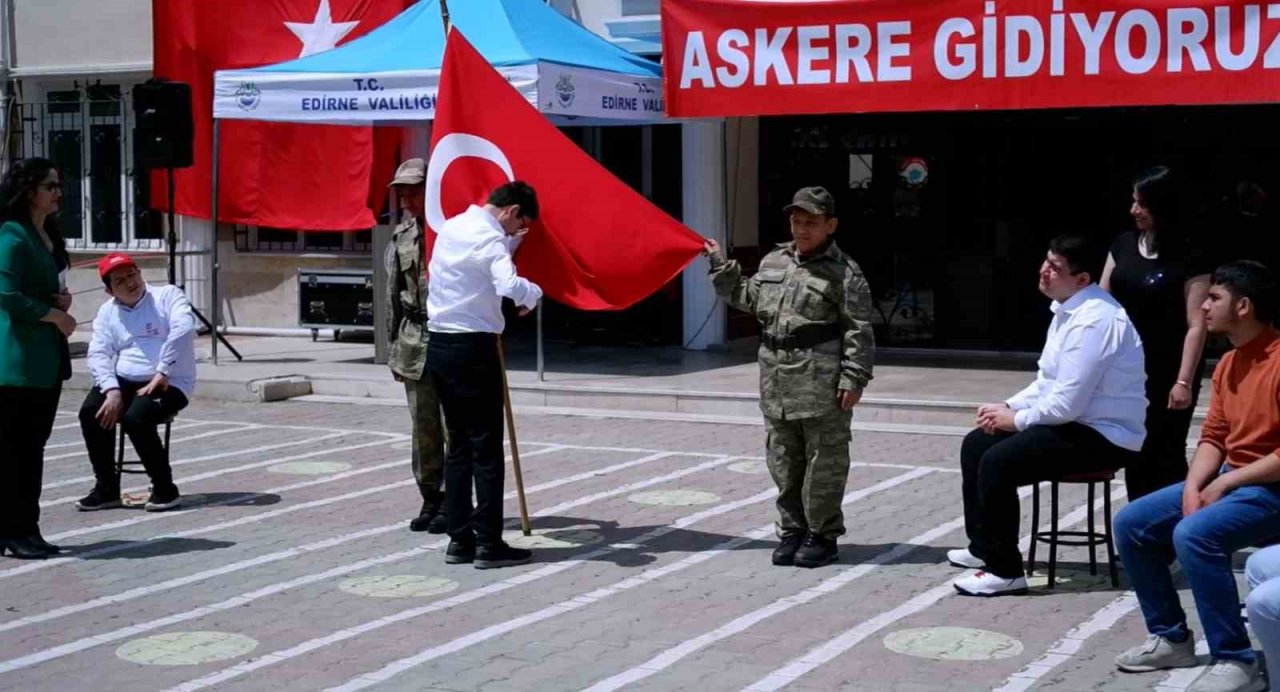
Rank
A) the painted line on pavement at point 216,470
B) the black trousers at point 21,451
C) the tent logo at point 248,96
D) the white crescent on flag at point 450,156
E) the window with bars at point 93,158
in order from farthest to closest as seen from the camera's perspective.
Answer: the window with bars at point 93,158
the tent logo at point 248,96
the painted line on pavement at point 216,470
the white crescent on flag at point 450,156
the black trousers at point 21,451

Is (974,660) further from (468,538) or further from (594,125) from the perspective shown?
(594,125)

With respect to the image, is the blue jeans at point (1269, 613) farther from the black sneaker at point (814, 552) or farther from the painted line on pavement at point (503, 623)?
the painted line on pavement at point (503, 623)

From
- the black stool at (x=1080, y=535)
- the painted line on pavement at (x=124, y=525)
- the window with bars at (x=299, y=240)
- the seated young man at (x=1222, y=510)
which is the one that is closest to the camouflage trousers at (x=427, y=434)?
the painted line on pavement at (x=124, y=525)

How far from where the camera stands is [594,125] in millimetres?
17672

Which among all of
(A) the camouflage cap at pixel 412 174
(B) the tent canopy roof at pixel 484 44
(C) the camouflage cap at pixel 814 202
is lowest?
(C) the camouflage cap at pixel 814 202

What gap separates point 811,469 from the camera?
7562 mm

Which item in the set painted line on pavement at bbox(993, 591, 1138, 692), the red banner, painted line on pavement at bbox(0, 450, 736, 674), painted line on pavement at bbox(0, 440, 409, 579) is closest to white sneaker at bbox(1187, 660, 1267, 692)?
painted line on pavement at bbox(993, 591, 1138, 692)

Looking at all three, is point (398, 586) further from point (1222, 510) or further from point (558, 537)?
point (1222, 510)

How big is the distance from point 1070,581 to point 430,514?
131 inches

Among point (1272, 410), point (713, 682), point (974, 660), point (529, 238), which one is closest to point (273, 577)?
point (529, 238)

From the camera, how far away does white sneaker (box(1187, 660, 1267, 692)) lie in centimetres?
551

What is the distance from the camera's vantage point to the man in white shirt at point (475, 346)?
7.61 metres

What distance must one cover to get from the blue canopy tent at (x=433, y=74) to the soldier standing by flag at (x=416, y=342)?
5.26 meters

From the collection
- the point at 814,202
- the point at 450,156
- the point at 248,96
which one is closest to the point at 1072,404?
the point at 814,202
